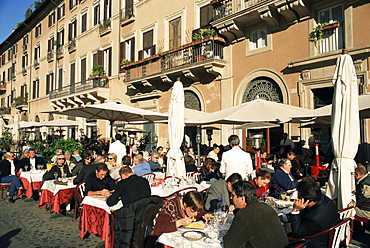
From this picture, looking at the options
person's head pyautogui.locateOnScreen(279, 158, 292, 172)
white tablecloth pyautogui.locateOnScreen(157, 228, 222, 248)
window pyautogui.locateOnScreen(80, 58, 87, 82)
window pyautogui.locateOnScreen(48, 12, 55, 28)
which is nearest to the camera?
white tablecloth pyautogui.locateOnScreen(157, 228, 222, 248)

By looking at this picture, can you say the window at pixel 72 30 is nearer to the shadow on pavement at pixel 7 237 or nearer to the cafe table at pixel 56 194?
the cafe table at pixel 56 194

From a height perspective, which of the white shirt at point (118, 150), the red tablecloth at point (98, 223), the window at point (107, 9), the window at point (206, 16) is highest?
the window at point (107, 9)

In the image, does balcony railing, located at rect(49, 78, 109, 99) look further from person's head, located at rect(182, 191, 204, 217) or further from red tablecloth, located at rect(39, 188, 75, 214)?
person's head, located at rect(182, 191, 204, 217)

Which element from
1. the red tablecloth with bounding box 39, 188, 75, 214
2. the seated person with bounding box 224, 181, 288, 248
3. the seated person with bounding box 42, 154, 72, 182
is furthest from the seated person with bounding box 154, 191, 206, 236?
the seated person with bounding box 42, 154, 72, 182

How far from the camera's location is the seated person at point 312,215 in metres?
3.22

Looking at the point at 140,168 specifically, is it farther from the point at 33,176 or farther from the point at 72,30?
the point at 72,30

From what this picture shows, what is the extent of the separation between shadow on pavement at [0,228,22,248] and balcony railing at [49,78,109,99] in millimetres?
15772

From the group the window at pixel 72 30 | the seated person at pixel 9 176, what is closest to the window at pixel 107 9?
the window at pixel 72 30

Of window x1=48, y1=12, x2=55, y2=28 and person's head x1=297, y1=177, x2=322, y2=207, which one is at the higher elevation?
window x1=48, y1=12, x2=55, y2=28

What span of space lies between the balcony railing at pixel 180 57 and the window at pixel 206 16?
1.44 meters

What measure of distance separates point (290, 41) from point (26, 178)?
9685 mm

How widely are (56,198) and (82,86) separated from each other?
57.2ft

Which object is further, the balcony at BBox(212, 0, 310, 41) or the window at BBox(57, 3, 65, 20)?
the window at BBox(57, 3, 65, 20)

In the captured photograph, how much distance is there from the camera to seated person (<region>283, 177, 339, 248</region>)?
3221 millimetres
